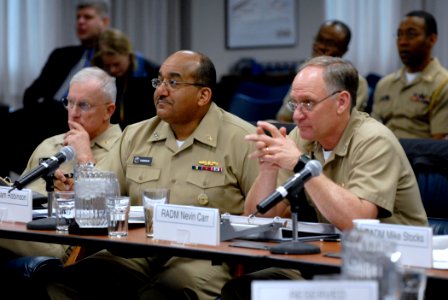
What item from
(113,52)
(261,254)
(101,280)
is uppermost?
(113,52)

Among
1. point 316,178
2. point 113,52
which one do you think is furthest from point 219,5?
point 316,178

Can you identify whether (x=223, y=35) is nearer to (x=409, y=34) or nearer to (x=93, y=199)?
(x=409, y=34)

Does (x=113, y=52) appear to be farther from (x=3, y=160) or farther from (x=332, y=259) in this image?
(x=332, y=259)

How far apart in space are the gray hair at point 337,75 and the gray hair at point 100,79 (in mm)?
1348

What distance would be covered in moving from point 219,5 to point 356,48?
1761 millimetres

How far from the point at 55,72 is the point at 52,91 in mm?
144

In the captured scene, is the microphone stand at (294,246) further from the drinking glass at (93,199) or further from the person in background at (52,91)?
the person in background at (52,91)

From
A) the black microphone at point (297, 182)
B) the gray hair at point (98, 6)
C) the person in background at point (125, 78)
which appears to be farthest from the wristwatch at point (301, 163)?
the gray hair at point (98, 6)

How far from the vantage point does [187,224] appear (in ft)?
9.42

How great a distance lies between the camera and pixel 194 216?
2855 mm

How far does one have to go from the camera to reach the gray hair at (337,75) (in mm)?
3311

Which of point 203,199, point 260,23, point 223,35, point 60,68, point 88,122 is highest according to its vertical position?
point 260,23

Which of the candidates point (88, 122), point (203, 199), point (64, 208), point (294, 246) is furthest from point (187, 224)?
point (88, 122)

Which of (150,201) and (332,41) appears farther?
(332,41)
